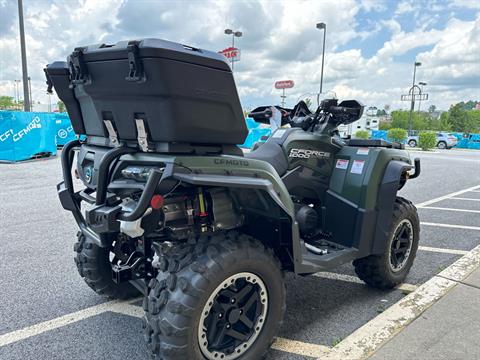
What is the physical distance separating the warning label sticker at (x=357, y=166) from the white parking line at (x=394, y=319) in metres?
1.13

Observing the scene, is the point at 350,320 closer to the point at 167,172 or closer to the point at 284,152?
the point at 284,152

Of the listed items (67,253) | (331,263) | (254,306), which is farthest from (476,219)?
(67,253)

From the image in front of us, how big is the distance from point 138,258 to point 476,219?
20.2ft

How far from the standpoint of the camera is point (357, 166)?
3498mm

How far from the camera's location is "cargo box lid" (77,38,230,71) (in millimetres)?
2008

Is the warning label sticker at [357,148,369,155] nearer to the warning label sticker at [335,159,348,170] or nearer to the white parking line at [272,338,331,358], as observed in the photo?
the warning label sticker at [335,159,348,170]

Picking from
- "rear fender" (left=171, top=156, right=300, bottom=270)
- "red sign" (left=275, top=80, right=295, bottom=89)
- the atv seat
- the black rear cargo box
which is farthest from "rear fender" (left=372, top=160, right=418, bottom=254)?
"red sign" (left=275, top=80, right=295, bottom=89)

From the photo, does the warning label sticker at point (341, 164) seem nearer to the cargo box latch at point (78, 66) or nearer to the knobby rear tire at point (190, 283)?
the knobby rear tire at point (190, 283)

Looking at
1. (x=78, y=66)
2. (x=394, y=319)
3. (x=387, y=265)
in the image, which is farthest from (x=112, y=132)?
(x=387, y=265)

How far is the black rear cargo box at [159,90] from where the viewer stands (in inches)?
81.0

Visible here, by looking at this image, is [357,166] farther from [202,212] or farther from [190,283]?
[190,283]

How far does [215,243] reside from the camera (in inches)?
93.0

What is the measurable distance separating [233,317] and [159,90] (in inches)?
54.5

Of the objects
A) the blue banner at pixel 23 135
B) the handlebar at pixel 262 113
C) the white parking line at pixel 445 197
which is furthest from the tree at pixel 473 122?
the handlebar at pixel 262 113
